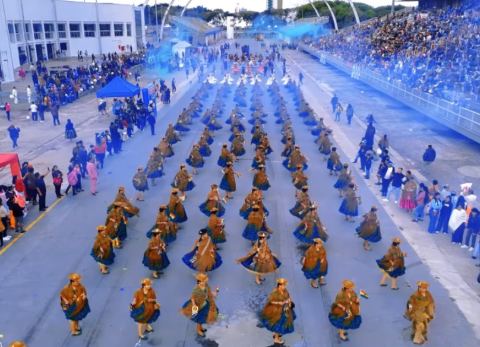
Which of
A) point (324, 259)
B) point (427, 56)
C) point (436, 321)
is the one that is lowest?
point (436, 321)

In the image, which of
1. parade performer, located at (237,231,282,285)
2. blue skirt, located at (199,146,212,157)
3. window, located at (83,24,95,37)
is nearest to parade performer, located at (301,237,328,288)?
parade performer, located at (237,231,282,285)

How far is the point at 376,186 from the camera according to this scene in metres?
16.7

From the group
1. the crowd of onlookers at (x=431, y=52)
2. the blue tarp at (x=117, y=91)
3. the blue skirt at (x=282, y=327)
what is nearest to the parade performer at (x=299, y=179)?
the blue skirt at (x=282, y=327)

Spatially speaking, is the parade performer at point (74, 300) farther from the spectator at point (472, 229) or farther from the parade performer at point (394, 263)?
the spectator at point (472, 229)

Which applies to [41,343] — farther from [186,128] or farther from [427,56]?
[427,56]

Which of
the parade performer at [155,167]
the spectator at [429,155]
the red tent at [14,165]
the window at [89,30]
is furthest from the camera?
the window at [89,30]

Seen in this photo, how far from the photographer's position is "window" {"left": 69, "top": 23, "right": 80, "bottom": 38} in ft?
188

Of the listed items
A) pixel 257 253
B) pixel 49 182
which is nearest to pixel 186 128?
pixel 49 182

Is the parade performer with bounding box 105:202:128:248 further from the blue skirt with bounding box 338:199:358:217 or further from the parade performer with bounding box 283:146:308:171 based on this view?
the parade performer with bounding box 283:146:308:171

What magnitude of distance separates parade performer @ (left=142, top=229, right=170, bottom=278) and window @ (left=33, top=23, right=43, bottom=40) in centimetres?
4553

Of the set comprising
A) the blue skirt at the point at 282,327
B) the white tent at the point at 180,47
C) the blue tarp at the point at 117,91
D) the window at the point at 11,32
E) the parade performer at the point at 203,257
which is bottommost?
the blue skirt at the point at 282,327

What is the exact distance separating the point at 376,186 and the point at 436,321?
7.84 meters

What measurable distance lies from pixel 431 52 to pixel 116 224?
30857mm

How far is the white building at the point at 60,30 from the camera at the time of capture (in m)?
41.6
